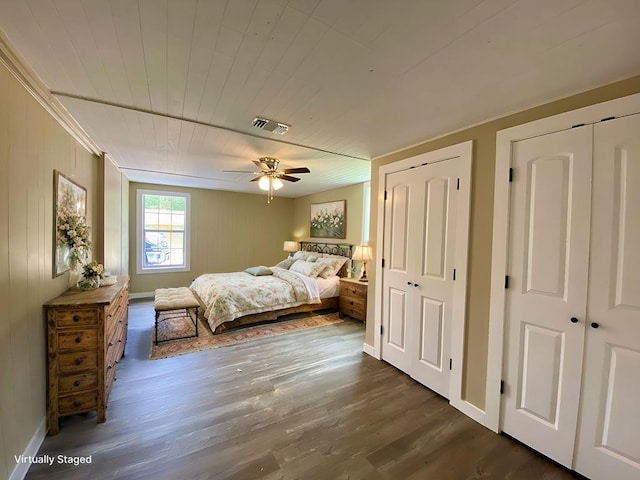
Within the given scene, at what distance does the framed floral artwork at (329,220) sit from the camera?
17.5ft

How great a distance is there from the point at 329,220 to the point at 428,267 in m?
3.35

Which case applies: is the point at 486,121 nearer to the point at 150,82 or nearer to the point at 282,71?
the point at 282,71

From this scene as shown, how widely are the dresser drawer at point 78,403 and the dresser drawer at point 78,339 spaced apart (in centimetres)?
35

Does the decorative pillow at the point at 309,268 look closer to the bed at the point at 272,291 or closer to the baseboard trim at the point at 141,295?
the bed at the point at 272,291

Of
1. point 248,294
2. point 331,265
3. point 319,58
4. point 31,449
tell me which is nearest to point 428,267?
point 319,58

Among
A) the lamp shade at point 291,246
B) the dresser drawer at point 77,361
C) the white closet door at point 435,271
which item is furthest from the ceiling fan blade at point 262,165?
the lamp shade at point 291,246

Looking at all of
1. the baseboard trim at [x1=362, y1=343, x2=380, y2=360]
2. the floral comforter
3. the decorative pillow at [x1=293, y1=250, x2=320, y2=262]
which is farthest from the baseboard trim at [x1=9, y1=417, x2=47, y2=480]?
the decorative pillow at [x1=293, y1=250, x2=320, y2=262]

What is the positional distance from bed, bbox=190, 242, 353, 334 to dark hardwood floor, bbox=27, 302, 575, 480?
95 cm

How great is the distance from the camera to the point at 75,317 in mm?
1925

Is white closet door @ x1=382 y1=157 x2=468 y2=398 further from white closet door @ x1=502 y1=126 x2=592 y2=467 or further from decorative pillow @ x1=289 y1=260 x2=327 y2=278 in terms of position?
decorative pillow @ x1=289 y1=260 x2=327 y2=278

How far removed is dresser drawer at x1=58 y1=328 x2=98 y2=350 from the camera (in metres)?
1.89

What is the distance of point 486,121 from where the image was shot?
6.85ft

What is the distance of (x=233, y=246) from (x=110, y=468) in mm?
5133

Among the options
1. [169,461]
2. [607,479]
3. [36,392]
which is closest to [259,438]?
[169,461]
